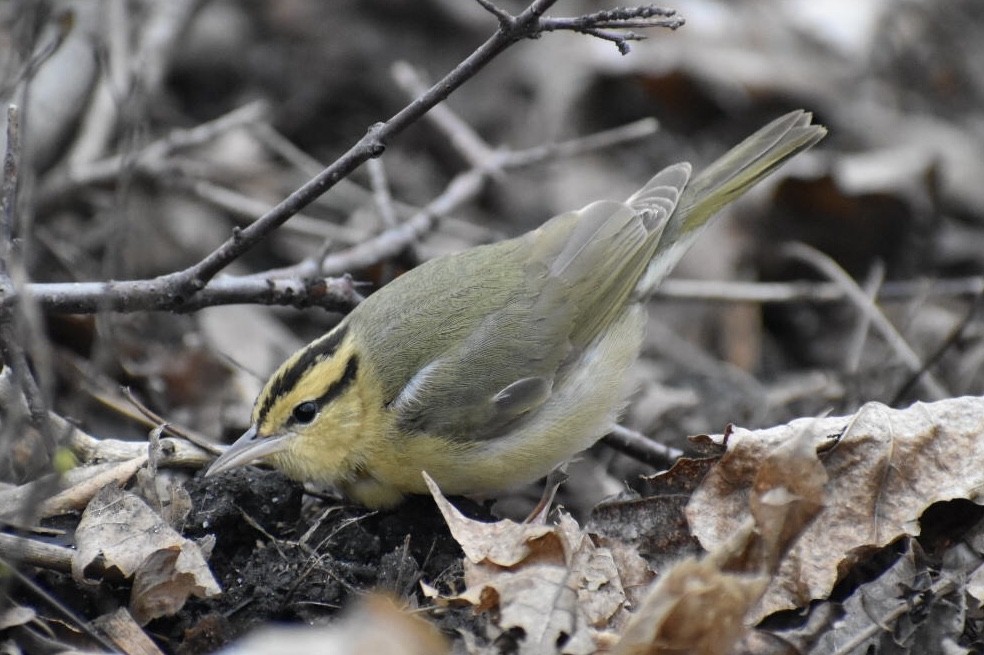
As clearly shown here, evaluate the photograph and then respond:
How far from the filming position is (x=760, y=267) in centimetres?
823

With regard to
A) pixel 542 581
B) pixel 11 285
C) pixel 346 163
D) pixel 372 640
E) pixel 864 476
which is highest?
pixel 346 163

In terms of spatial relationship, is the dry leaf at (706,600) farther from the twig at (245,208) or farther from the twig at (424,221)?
the twig at (245,208)

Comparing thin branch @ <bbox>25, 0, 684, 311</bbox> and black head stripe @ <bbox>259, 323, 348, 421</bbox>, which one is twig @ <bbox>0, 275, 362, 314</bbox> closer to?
thin branch @ <bbox>25, 0, 684, 311</bbox>

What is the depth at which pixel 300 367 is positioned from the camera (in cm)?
486

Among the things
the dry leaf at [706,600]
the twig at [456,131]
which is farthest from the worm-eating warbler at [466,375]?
the twig at [456,131]

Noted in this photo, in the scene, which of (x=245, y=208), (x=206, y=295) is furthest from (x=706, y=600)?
(x=245, y=208)

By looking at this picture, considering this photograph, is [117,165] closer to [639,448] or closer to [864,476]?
[639,448]

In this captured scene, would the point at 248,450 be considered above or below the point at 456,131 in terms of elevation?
below

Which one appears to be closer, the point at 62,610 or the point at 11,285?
the point at 62,610

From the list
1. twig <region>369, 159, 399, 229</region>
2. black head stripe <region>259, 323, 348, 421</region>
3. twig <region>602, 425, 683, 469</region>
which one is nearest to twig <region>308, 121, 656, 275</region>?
twig <region>369, 159, 399, 229</region>

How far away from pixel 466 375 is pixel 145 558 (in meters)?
1.65

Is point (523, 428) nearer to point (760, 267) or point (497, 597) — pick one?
point (497, 597)

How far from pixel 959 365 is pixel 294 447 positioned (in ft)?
13.8

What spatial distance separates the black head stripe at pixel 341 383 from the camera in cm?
493
